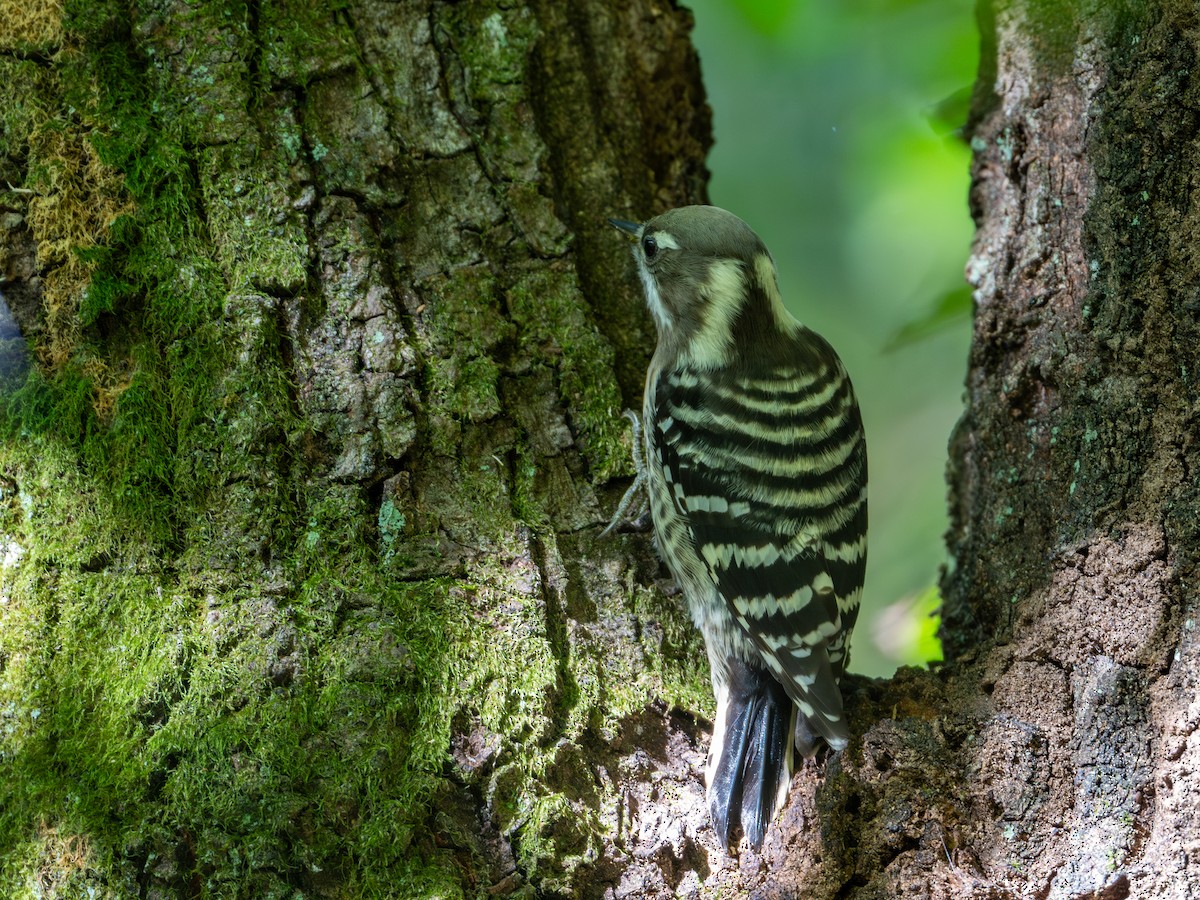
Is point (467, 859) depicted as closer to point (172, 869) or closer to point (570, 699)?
point (570, 699)

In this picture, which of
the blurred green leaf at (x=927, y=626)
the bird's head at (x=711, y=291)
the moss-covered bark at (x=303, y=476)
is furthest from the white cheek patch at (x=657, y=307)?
the blurred green leaf at (x=927, y=626)

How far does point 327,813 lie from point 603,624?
74cm

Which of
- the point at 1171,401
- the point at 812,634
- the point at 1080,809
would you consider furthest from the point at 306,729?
the point at 1171,401

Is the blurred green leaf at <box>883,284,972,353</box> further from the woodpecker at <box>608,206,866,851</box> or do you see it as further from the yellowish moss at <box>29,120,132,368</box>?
the yellowish moss at <box>29,120,132,368</box>

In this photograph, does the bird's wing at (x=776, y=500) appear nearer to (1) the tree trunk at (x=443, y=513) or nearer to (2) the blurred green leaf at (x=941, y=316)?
(1) the tree trunk at (x=443, y=513)

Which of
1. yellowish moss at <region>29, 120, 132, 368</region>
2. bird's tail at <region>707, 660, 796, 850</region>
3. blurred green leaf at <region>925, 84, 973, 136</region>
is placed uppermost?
blurred green leaf at <region>925, 84, 973, 136</region>

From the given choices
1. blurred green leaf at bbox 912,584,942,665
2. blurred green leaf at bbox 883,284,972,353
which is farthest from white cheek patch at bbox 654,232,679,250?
blurred green leaf at bbox 912,584,942,665

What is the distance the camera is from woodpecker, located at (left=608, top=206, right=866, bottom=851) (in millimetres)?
2344

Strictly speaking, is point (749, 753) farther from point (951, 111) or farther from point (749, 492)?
point (951, 111)

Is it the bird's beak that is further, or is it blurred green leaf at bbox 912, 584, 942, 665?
blurred green leaf at bbox 912, 584, 942, 665

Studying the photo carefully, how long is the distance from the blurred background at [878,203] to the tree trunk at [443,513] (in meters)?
0.50

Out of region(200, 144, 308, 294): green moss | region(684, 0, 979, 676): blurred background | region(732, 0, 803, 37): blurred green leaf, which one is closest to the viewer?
region(200, 144, 308, 294): green moss

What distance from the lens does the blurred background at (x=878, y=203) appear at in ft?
10.3

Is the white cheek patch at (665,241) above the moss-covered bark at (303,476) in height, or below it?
above
